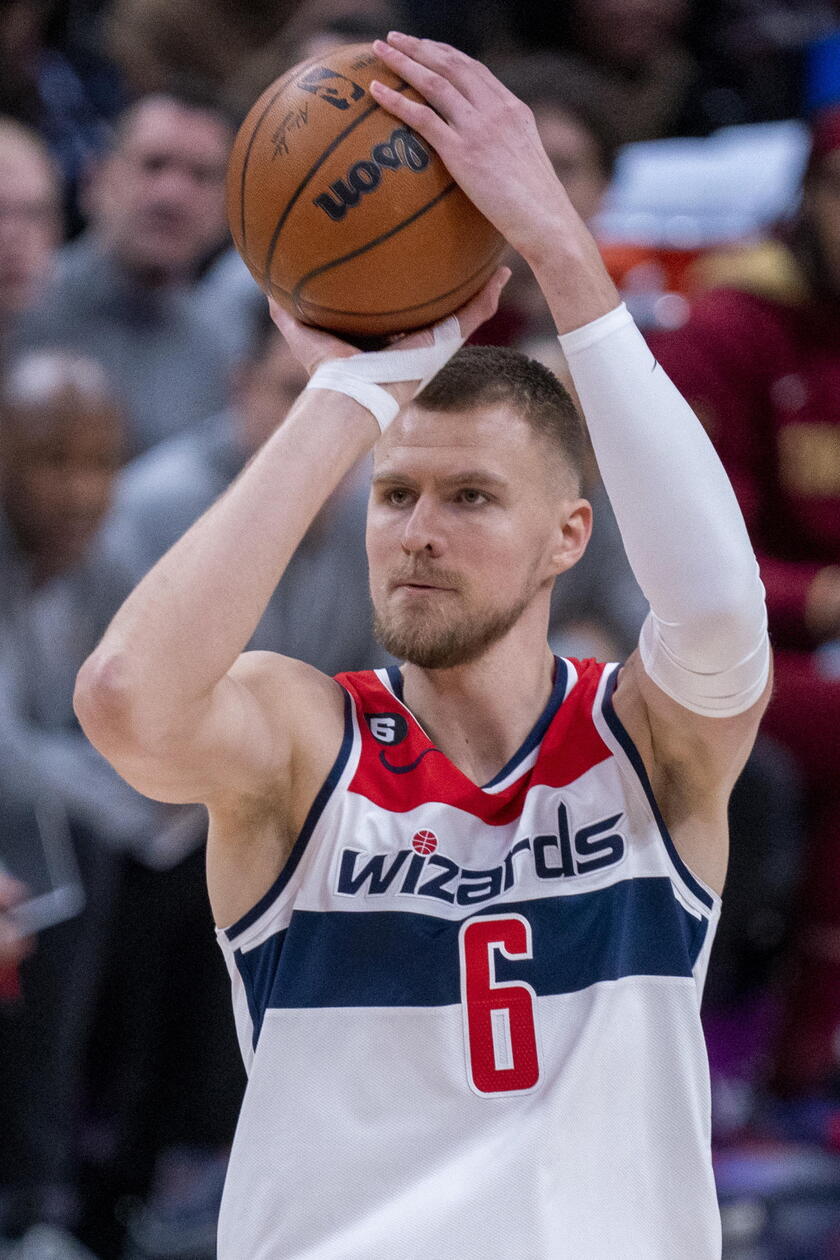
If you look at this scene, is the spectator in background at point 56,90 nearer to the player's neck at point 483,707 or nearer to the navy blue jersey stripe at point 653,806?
the player's neck at point 483,707

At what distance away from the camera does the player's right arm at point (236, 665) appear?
2029 millimetres

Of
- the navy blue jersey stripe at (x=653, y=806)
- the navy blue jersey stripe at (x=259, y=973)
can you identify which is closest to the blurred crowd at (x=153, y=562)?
the navy blue jersey stripe at (x=259, y=973)

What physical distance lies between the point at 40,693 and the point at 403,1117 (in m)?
2.15

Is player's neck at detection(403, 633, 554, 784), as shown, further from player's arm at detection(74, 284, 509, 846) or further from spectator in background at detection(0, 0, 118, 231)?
spectator in background at detection(0, 0, 118, 231)

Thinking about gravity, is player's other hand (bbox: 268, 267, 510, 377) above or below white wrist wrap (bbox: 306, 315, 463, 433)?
above

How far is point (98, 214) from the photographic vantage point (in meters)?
5.58

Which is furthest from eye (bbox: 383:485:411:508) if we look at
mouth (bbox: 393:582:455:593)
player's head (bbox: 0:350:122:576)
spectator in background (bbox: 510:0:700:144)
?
spectator in background (bbox: 510:0:700:144)

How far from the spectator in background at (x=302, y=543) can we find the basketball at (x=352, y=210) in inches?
77.8

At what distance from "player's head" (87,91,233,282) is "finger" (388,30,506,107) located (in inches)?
117

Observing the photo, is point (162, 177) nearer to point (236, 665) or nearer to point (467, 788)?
point (236, 665)

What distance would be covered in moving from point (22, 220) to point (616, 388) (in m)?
3.13

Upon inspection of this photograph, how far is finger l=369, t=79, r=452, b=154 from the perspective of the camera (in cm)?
216

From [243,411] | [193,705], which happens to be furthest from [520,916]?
[243,411]

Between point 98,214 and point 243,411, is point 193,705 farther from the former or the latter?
point 98,214
